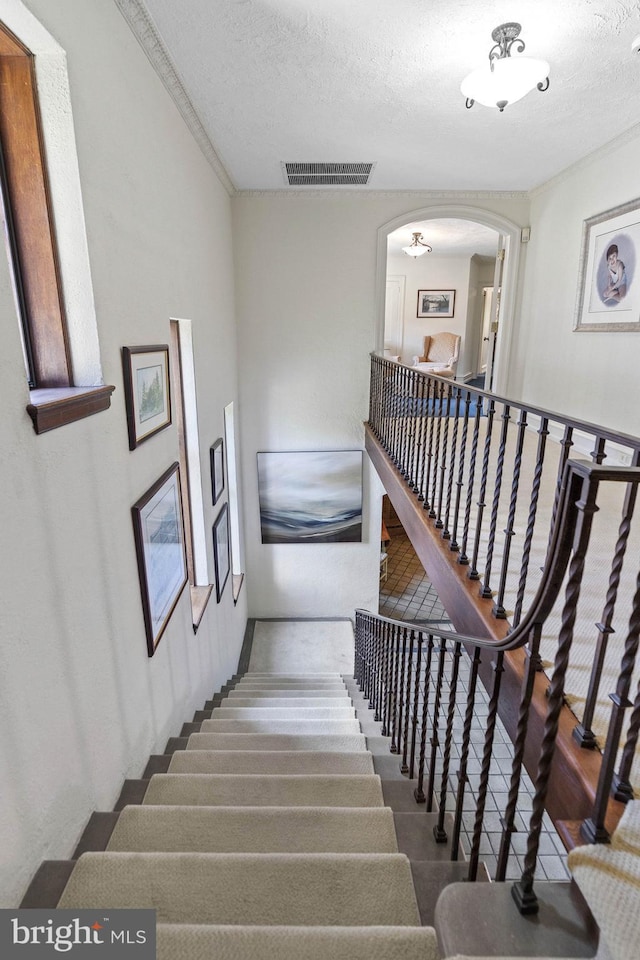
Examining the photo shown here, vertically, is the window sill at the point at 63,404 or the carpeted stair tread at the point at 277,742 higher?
the window sill at the point at 63,404

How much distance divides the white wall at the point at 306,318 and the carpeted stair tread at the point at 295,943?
5126 mm

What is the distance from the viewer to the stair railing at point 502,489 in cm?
114

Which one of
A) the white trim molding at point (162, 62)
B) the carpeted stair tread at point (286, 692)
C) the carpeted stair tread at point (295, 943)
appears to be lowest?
the carpeted stair tread at point (286, 692)

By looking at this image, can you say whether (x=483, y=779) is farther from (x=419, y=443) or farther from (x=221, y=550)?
(x=221, y=550)

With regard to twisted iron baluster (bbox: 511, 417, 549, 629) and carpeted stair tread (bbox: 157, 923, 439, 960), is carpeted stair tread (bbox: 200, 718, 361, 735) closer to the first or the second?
twisted iron baluster (bbox: 511, 417, 549, 629)

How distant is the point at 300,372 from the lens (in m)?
5.86

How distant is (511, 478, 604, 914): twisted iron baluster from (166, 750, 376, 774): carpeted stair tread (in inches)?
52.7

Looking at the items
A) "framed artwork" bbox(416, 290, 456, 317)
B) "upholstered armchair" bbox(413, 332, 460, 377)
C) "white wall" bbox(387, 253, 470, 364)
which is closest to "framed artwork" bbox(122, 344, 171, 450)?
"upholstered armchair" bbox(413, 332, 460, 377)

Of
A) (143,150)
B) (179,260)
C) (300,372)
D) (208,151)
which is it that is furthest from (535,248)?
(143,150)

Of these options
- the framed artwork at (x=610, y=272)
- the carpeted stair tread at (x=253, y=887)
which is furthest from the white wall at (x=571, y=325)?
the carpeted stair tread at (x=253, y=887)

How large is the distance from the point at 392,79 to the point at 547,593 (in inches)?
132

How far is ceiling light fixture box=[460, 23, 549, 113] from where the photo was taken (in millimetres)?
2477

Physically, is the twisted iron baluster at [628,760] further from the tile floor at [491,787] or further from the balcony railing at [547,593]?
the tile floor at [491,787]

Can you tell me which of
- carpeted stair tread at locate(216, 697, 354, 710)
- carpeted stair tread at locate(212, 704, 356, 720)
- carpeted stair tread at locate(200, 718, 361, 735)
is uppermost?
carpeted stair tread at locate(200, 718, 361, 735)
